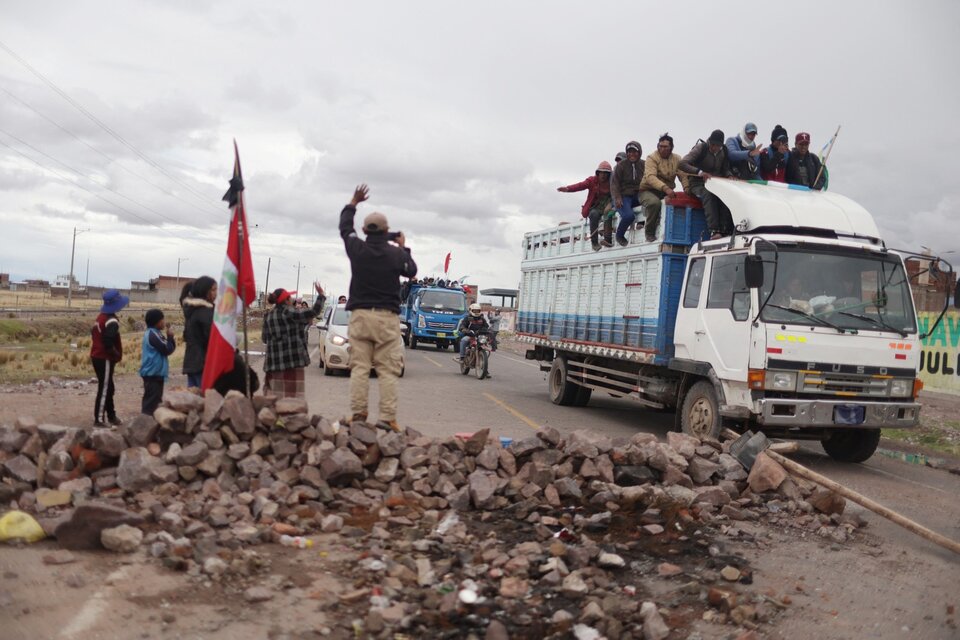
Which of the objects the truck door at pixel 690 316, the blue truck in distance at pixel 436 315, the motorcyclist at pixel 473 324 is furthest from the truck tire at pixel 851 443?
the blue truck in distance at pixel 436 315

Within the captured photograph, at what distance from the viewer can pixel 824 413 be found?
912 cm

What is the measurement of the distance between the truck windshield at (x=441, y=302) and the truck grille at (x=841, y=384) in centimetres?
2462

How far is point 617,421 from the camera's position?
1366 cm

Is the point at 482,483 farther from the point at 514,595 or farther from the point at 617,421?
the point at 617,421

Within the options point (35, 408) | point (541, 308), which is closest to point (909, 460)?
point (541, 308)

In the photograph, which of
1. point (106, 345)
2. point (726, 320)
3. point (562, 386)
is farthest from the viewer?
point (562, 386)

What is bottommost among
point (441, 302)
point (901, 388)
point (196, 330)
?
point (901, 388)

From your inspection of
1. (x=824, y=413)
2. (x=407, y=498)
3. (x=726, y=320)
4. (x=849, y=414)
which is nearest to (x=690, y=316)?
(x=726, y=320)

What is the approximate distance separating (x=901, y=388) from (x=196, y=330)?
25.9 feet

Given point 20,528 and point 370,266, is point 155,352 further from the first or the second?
point 20,528

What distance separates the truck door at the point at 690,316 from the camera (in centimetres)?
1055

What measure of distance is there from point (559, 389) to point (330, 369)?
6.32 m

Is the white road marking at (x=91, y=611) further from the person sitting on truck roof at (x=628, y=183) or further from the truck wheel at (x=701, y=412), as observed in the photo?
the person sitting on truck roof at (x=628, y=183)

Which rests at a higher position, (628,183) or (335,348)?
(628,183)
